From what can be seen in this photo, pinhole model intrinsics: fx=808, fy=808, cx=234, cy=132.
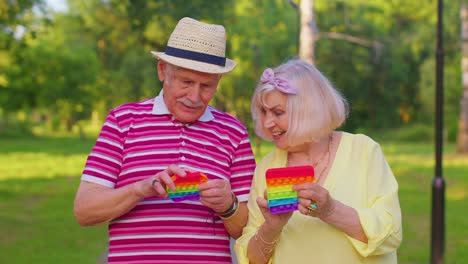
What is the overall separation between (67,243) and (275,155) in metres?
9.14

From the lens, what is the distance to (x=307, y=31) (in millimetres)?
13883

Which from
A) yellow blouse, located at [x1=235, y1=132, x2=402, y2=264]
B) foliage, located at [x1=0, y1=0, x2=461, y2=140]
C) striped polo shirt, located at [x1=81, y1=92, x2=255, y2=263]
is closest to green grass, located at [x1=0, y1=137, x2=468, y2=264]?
foliage, located at [x1=0, y1=0, x2=461, y2=140]

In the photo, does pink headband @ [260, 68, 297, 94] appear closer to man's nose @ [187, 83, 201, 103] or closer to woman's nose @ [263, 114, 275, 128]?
woman's nose @ [263, 114, 275, 128]

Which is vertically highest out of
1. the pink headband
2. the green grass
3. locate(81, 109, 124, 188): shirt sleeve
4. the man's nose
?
the pink headband

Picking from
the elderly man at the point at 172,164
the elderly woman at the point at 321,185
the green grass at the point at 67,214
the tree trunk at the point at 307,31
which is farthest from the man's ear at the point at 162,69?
the tree trunk at the point at 307,31

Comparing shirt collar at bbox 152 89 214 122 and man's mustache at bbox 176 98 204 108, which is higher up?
man's mustache at bbox 176 98 204 108

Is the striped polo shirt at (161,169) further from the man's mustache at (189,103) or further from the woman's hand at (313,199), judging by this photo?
the woman's hand at (313,199)

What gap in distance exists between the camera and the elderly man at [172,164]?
3508 millimetres

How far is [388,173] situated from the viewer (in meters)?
3.45

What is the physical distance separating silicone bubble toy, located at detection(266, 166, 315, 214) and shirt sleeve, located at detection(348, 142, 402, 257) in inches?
13.0

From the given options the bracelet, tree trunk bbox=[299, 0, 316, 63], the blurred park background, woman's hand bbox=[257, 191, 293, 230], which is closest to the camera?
woman's hand bbox=[257, 191, 293, 230]

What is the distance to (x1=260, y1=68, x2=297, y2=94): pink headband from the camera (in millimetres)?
3330

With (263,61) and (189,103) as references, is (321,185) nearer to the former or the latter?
(189,103)

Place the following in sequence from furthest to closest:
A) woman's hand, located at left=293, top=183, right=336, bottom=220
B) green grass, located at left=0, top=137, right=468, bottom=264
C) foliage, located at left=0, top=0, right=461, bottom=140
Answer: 1. foliage, located at left=0, top=0, right=461, bottom=140
2. green grass, located at left=0, top=137, right=468, bottom=264
3. woman's hand, located at left=293, top=183, right=336, bottom=220
